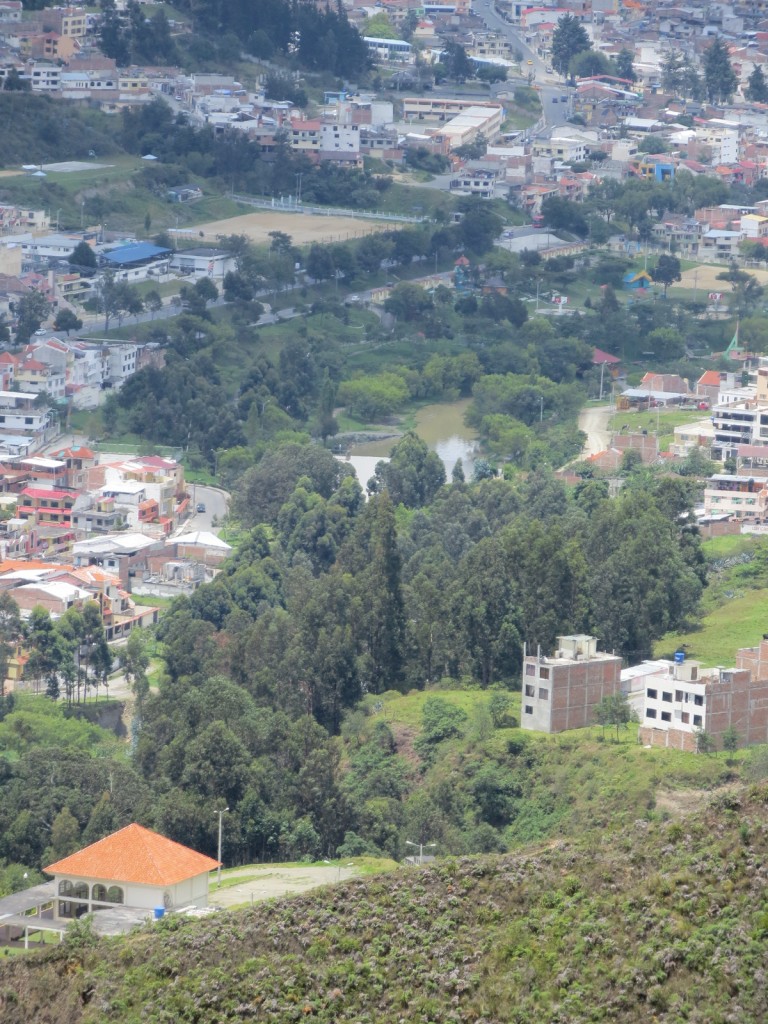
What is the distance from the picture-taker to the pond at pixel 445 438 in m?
49.9

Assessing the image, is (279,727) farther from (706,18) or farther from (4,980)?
(706,18)

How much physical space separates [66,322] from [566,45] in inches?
1348

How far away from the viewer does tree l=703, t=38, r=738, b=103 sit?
8138 centimetres

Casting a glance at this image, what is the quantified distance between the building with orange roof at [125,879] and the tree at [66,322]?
101 feet

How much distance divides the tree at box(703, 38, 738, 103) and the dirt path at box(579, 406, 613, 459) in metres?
31.0

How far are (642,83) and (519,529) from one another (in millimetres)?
48452

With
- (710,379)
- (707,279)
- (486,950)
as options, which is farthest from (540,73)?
(486,950)

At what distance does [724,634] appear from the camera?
115 feet

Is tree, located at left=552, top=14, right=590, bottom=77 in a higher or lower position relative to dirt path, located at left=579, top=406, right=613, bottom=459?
higher

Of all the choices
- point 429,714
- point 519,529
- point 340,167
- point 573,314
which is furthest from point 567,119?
point 429,714

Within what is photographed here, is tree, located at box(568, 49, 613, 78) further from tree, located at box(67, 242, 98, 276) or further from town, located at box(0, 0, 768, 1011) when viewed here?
tree, located at box(67, 242, 98, 276)

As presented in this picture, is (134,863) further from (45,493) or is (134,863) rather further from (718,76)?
(718,76)

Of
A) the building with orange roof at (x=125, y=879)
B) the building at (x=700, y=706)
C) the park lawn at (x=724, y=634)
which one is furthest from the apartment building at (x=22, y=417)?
the building with orange roof at (x=125, y=879)

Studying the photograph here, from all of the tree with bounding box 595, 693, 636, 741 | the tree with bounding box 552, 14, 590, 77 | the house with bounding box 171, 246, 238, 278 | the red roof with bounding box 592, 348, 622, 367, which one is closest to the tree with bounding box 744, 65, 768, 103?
the tree with bounding box 552, 14, 590, 77
